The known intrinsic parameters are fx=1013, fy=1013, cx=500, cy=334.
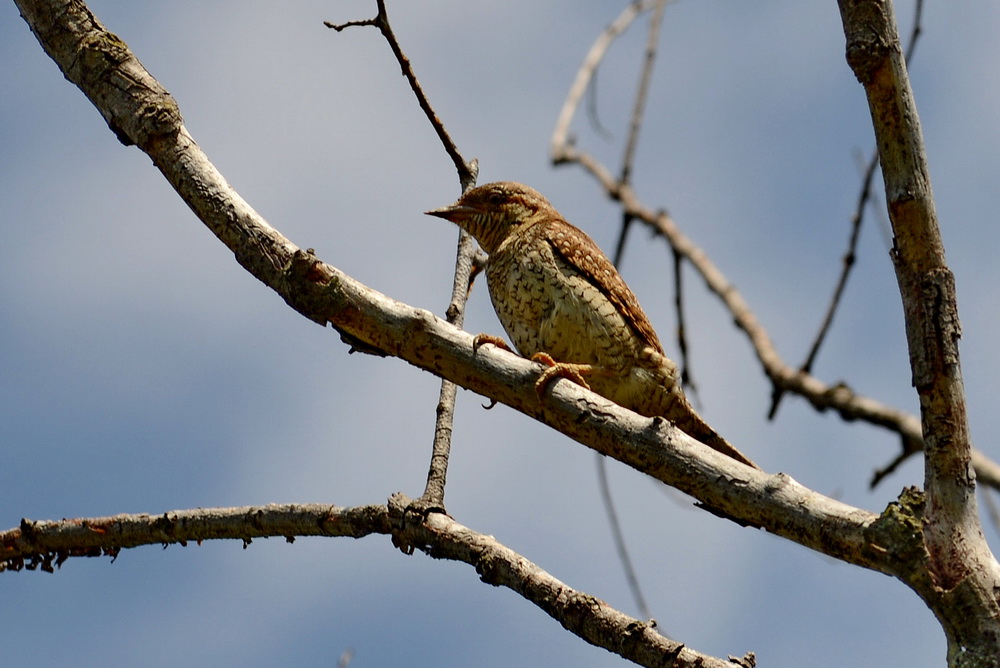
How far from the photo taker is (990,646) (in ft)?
7.75

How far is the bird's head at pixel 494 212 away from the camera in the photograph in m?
5.68

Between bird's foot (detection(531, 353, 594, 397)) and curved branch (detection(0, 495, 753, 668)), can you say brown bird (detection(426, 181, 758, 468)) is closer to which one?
bird's foot (detection(531, 353, 594, 397))

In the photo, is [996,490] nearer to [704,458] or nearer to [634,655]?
[704,458]

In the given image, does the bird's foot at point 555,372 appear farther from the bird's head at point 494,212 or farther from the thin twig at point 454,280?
the bird's head at point 494,212

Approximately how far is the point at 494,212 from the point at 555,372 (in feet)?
8.40

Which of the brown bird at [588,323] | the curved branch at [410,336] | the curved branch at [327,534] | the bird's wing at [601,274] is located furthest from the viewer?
the bird's wing at [601,274]

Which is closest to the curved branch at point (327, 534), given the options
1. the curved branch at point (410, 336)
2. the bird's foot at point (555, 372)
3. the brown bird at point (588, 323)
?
the curved branch at point (410, 336)

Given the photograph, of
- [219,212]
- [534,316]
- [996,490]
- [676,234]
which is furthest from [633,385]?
[996,490]

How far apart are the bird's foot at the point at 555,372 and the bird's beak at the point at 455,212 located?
139 cm

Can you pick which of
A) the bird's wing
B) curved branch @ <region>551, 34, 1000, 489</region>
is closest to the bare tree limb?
curved branch @ <region>551, 34, 1000, 489</region>

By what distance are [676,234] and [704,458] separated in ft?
2.21

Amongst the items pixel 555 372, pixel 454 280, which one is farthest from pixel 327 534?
pixel 454 280

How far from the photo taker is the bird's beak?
5625 millimetres

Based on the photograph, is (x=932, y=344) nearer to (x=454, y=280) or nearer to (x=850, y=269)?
(x=850, y=269)
